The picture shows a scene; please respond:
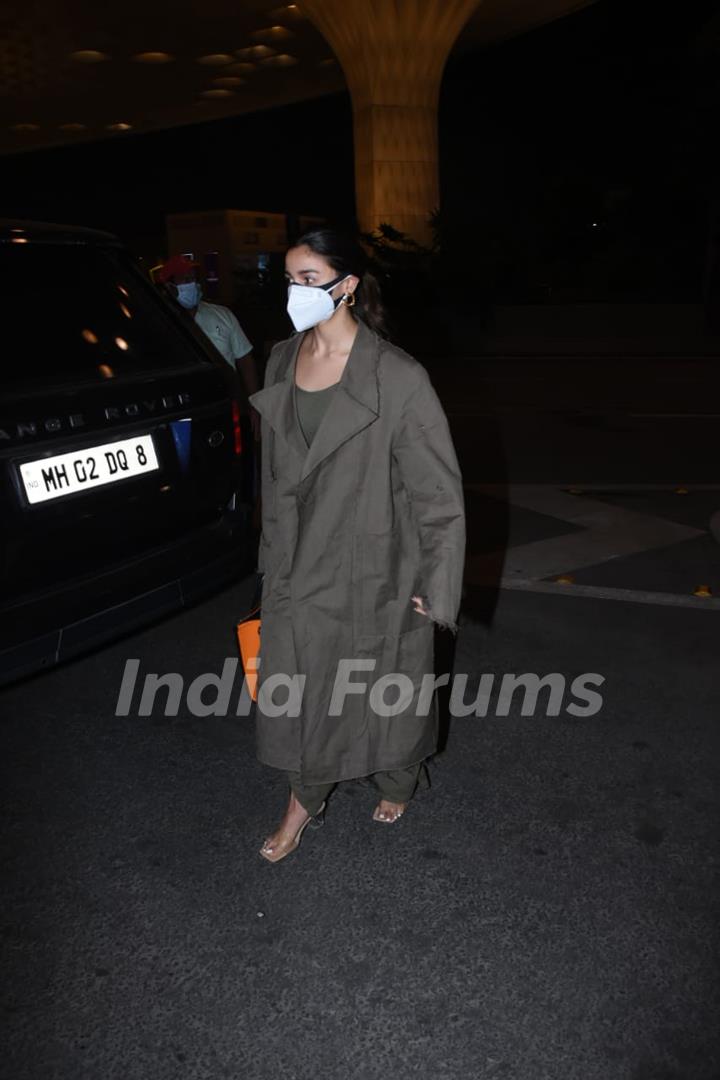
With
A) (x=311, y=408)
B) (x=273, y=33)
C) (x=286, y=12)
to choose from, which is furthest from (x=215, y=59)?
(x=311, y=408)

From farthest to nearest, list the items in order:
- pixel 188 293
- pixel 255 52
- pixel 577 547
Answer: pixel 255 52
pixel 577 547
pixel 188 293

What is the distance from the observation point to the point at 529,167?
129 feet

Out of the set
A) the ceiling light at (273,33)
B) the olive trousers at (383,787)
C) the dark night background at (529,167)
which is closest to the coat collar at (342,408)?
the olive trousers at (383,787)

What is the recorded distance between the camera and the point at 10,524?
2.89 metres

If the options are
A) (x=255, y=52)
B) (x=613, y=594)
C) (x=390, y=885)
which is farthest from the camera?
(x=255, y=52)

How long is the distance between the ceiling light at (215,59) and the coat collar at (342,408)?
39.2 metres

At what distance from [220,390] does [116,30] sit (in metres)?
35.2

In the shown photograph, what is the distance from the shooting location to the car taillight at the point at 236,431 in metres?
3.76

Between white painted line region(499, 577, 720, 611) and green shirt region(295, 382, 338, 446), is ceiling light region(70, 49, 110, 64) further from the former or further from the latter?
green shirt region(295, 382, 338, 446)

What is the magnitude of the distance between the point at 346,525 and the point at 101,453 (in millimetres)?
1004

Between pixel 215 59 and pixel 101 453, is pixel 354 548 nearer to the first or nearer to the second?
pixel 101 453

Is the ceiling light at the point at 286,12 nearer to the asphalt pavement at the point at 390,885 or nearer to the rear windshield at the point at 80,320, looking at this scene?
the rear windshield at the point at 80,320

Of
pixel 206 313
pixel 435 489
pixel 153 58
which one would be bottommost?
pixel 206 313

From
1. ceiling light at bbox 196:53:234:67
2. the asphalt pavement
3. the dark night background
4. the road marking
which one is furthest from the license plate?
ceiling light at bbox 196:53:234:67
